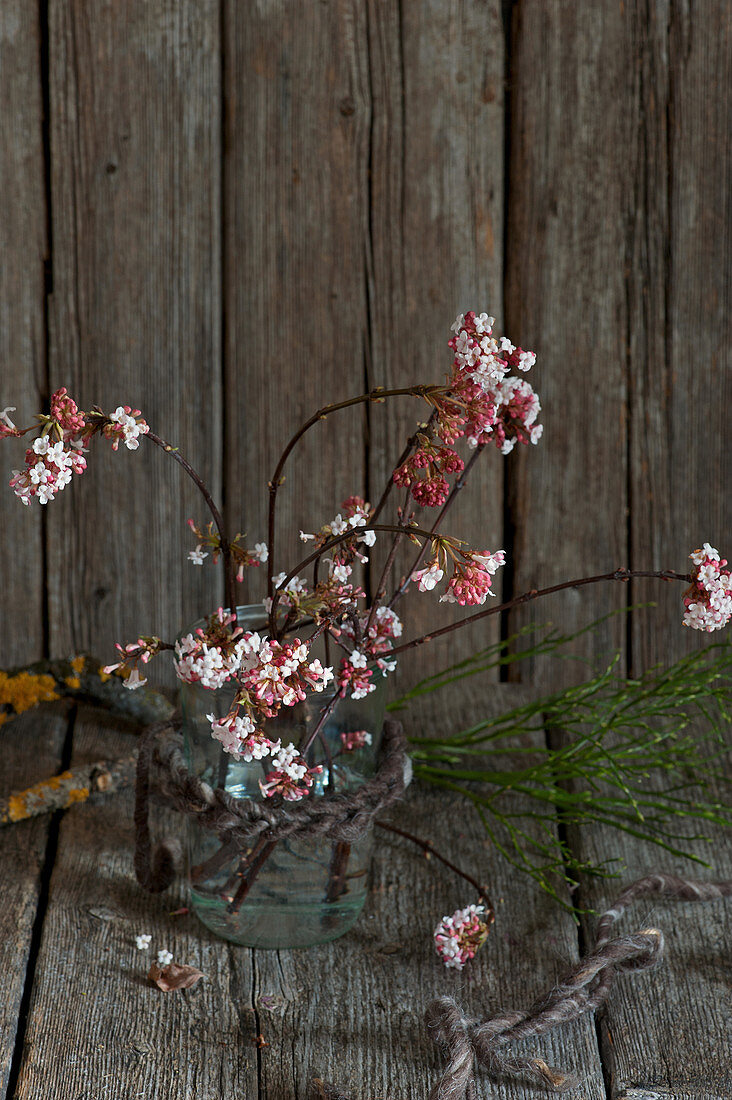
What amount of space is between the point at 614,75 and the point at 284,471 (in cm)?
61

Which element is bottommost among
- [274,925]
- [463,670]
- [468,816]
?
[274,925]

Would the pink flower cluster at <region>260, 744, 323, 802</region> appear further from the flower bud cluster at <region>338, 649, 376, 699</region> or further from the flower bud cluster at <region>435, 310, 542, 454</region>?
the flower bud cluster at <region>435, 310, 542, 454</region>

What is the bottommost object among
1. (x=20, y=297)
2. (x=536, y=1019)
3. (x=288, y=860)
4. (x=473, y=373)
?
(x=536, y=1019)

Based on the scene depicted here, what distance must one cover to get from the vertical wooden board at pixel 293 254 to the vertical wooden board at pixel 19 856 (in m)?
0.32

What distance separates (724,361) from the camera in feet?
4.06

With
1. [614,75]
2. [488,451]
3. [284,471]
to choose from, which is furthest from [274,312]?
[614,75]

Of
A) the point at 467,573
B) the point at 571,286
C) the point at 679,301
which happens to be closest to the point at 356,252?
the point at 571,286

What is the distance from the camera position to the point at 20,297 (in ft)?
4.01

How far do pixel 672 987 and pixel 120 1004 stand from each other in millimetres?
403

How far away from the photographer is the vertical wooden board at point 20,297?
117 cm

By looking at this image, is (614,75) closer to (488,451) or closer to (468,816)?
(488,451)

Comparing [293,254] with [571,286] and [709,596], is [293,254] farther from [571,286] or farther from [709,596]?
[709,596]

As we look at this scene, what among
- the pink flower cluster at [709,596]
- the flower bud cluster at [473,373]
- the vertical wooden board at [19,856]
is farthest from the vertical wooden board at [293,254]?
the pink flower cluster at [709,596]

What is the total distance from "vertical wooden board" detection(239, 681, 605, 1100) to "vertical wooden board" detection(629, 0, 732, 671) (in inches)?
19.8
